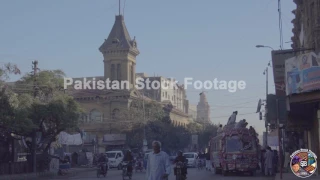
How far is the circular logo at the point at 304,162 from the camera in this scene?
1514cm

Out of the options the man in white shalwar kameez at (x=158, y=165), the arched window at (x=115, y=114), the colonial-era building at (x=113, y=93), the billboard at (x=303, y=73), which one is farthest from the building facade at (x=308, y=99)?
the arched window at (x=115, y=114)

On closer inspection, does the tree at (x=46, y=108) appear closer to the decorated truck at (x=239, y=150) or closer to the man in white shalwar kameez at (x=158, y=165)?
the decorated truck at (x=239, y=150)

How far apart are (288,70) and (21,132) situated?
60.9 ft

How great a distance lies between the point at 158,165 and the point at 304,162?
488 cm

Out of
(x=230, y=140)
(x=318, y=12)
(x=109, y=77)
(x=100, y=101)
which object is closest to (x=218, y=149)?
(x=230, y=140)

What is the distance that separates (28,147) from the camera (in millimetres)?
40375

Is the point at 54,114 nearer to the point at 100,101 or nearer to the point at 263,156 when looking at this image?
the point at 263,156

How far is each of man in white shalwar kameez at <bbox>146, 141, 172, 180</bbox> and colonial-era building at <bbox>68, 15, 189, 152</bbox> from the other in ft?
207

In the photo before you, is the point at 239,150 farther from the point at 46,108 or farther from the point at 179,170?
the point at 46,108

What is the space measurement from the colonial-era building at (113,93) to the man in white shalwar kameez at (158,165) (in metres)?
63.0

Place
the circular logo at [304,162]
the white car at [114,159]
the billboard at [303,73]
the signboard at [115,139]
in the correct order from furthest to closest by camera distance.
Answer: the signboard at [115,139]
the white car at [114,159]
the billboard at [303,73]
the circular logo at [304,162]

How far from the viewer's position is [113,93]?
279 ft

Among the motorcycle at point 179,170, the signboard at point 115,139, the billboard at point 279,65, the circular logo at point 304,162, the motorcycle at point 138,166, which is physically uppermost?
the billboard at point 279,65

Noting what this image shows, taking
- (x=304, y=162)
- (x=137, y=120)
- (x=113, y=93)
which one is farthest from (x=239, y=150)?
(x=113, y=93)
